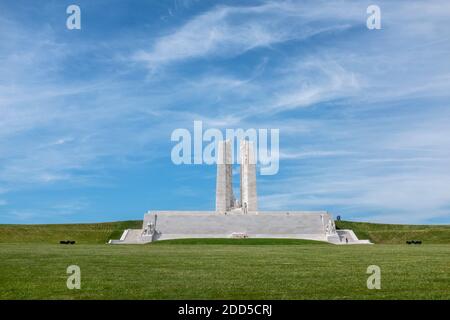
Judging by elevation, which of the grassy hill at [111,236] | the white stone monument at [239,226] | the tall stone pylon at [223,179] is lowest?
the grassy hill at [111,236]

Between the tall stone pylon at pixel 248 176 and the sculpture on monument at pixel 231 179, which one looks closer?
the sculpture on monument at pixel 231 179

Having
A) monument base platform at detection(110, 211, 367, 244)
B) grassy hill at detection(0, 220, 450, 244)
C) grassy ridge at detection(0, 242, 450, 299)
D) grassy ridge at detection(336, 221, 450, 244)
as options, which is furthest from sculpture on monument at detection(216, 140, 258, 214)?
grassy ridge at detection(0, 242, 450, 299)

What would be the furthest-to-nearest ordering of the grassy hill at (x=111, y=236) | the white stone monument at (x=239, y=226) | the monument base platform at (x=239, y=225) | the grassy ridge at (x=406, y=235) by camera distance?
the monument base platform at (x=239, y=225)
the white stone monument at (x=239, y=226)
the grassy ridge at (x=406, y=235)
the grassy hill at (x=111, y=236)

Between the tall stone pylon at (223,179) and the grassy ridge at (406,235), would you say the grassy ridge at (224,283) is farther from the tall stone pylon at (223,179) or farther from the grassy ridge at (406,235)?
the tall stone pylon at (223,179)

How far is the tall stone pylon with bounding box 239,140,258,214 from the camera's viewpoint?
243 ft

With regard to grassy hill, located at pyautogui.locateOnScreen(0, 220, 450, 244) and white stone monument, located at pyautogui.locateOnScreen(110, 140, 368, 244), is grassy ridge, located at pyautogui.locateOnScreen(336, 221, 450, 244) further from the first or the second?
white stone monument, located at pyautogui.locateOnScreen(110, 140, 368, 244)

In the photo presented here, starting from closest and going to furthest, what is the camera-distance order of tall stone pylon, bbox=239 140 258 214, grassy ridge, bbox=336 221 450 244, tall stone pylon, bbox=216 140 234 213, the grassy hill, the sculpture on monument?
the grassy hill, grassy ridge, bbox=336 221 450 244, tall stone pylon, bbox=216 140 234 213, the sculpture on monument, tall stone pylon, bbox=239 140 258 214

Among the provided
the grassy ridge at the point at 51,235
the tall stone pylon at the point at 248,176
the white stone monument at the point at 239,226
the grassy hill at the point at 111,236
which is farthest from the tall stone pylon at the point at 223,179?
the grassy ridge at the point at 51,235

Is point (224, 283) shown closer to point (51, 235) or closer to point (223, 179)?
point (51, 235)

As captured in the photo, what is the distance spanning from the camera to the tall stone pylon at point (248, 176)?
74.0 metres
